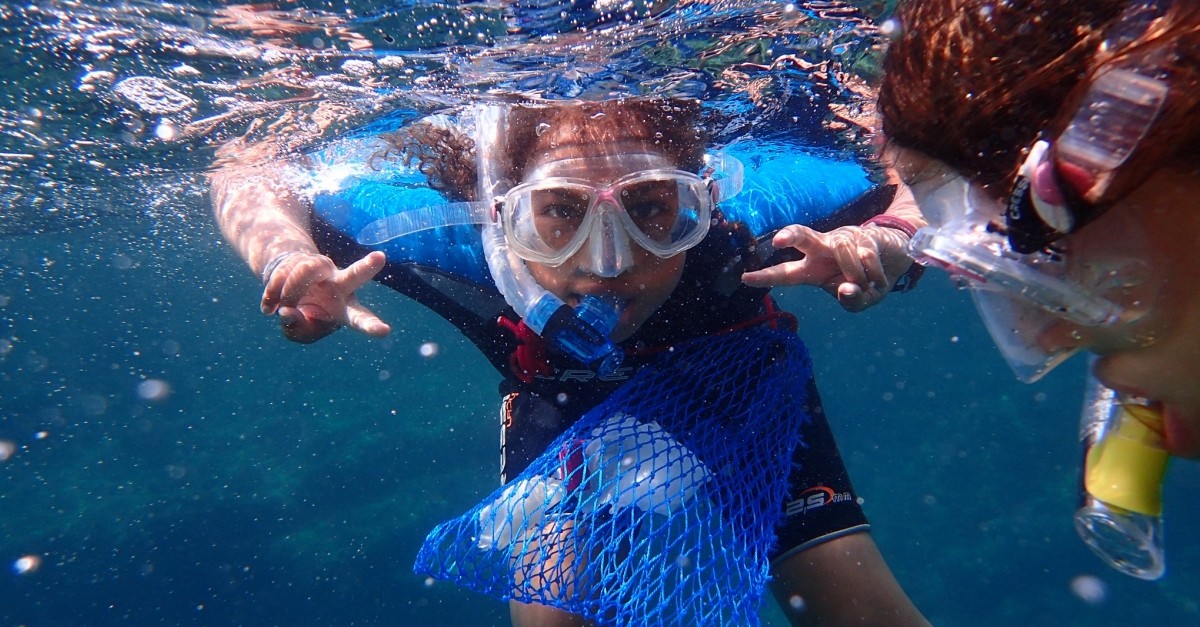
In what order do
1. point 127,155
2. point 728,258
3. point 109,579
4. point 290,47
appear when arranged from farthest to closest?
point 109,579
point 127,155
point 290,47
point 728,258

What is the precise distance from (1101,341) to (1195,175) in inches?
20.9

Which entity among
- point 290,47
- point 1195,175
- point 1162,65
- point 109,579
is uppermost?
point 1162,65

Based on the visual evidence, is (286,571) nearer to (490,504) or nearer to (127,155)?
(127,155)

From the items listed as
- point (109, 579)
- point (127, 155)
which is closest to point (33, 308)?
point (109, 579)

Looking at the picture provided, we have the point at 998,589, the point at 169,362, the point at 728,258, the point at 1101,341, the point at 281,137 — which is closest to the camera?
the point at 1101,341

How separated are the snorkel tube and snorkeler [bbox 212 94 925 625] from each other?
0.5 inches

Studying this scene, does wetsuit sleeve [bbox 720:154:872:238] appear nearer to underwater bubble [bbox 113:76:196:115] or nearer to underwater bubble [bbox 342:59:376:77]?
underwater bubble [bbox 342:59:376:77]

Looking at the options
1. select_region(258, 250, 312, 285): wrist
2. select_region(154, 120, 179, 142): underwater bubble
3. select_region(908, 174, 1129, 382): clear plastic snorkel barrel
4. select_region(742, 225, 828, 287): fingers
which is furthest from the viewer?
select_region(154, 120, 179, 142): underwater bubble

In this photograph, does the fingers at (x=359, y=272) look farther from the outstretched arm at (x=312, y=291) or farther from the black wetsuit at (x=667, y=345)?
the black wetsuit at (x=667, y=345)

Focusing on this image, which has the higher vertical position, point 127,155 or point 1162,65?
point 1162,65

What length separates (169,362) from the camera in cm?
4912

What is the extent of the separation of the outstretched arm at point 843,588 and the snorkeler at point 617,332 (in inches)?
0.5

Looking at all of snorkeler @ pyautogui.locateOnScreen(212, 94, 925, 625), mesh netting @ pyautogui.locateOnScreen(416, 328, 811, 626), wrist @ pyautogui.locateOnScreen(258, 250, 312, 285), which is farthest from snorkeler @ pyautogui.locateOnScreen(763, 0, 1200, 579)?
wrist @ pyautogui.locateOnScreen(258, 250, 312, 285)

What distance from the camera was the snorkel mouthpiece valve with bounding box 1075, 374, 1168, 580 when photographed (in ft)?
6.96
